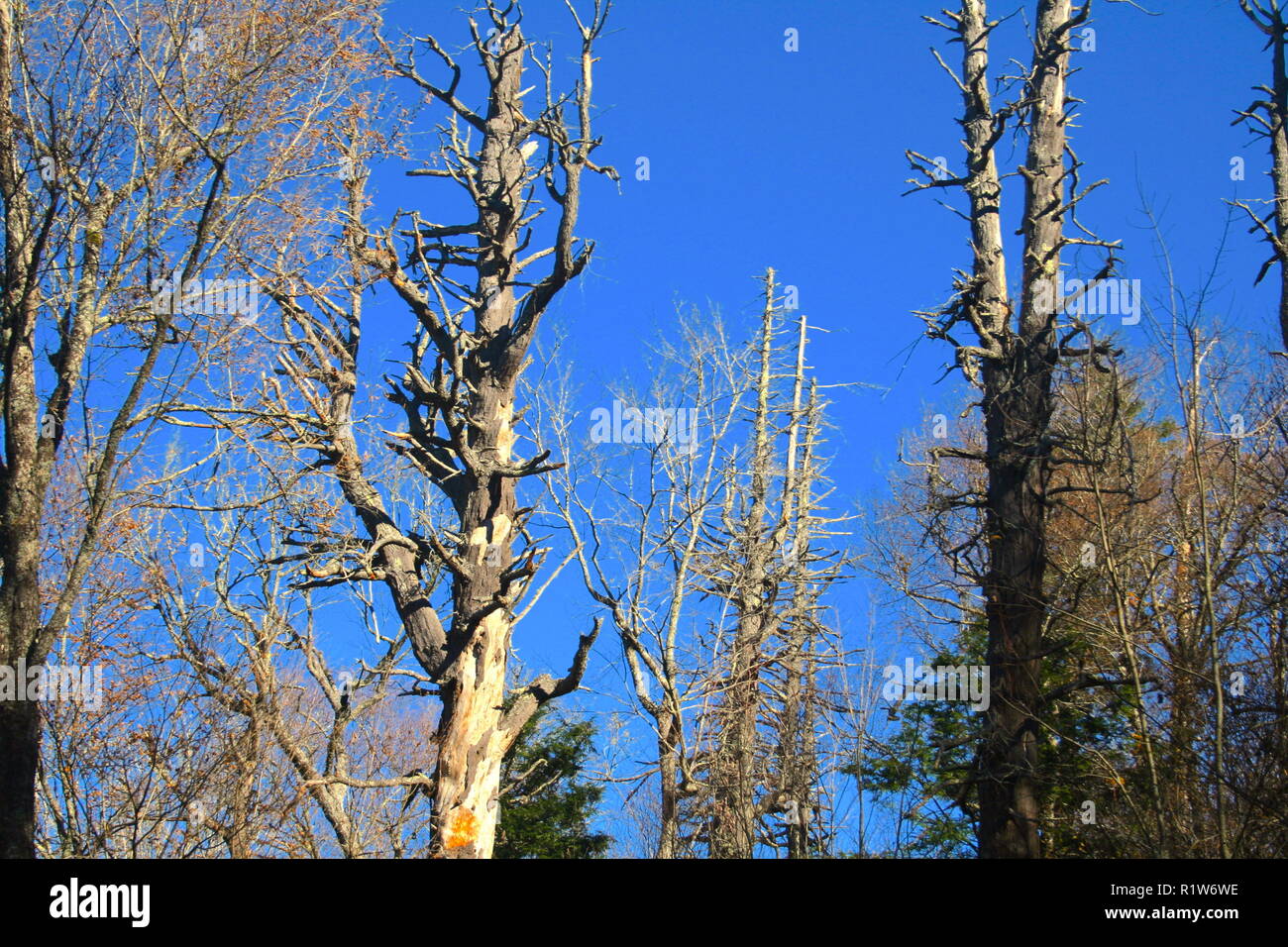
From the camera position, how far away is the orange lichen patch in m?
9.32

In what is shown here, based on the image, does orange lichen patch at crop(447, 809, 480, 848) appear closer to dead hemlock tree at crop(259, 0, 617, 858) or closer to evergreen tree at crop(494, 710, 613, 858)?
dead hemlock tree at crop(259, 0, 617, 858)

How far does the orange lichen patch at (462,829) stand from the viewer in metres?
9.32

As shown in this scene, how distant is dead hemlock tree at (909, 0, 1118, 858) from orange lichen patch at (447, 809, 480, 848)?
164 inches

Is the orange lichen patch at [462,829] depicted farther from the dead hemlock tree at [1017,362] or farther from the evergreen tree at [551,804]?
the evergreen tree at [551,804]

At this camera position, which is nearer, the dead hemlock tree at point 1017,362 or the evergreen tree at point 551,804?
the dead hemlock tree at point 1017,362

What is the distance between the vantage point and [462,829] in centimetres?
938

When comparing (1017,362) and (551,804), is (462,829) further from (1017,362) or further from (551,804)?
(551,804)

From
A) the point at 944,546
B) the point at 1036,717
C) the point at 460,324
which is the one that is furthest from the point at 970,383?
the point at 460,324

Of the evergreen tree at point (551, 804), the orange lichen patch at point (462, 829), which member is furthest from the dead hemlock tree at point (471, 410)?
the evergreen tree at point (551, 804)

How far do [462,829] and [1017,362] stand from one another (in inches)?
246

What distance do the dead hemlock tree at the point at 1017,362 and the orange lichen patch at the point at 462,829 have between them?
13.6 feet

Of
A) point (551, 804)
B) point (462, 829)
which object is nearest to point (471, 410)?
point (462, 829)
